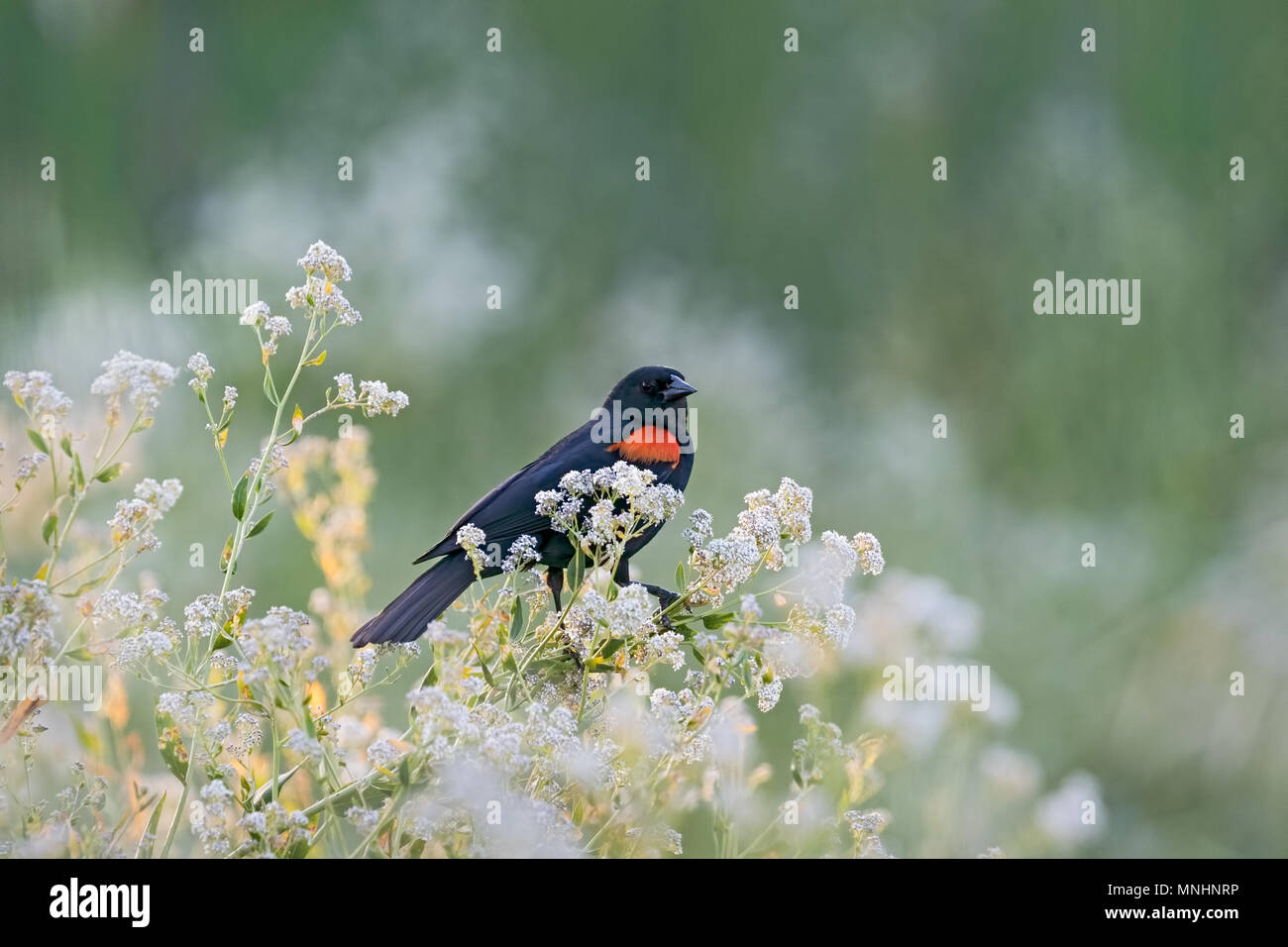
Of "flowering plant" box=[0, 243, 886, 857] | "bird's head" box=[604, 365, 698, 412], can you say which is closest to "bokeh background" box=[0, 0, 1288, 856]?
"bird's head" box=[604, 365, 698, 412]

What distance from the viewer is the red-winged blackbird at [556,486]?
207 centimetres

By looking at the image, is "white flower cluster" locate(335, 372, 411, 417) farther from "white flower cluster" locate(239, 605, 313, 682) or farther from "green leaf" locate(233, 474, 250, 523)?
"white flower cluster" locate(239, 605, 313, 682)

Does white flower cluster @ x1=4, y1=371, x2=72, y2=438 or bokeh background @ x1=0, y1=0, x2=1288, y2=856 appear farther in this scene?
bokeh background @ x1=0, y1=0, x2=1288, y2=856

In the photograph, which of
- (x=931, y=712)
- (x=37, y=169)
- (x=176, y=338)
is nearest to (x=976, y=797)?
(x=931, y=712)

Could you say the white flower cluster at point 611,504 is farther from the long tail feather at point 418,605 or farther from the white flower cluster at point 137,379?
the long tail feather at point 418,605

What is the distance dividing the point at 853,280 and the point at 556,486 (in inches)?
157

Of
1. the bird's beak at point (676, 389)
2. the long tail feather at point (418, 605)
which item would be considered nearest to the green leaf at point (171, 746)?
the long tail feather at point (418, 605)

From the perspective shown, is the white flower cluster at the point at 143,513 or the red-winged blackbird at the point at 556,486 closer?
the white flower cluster at the point at 143,513

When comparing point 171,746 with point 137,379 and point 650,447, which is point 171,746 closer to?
point 137,379

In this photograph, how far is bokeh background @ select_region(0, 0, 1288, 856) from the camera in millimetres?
4449

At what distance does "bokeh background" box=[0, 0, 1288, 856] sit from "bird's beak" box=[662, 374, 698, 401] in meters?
1.26

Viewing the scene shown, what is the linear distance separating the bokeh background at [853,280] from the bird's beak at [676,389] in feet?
4.14

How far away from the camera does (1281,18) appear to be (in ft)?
18.0

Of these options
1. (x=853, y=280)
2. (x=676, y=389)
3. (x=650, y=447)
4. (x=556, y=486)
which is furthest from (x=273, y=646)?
(x=853, y=280)
